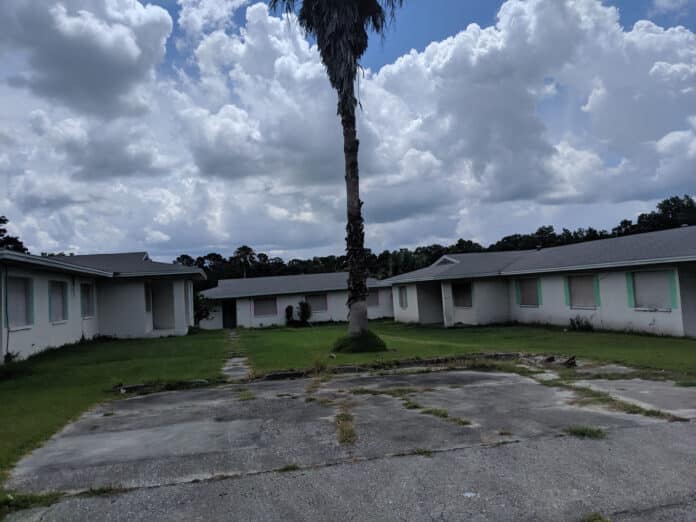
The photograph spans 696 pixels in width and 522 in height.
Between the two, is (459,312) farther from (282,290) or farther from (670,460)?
(670,460)

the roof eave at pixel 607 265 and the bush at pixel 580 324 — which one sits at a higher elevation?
the roof eave at pixel 607 265

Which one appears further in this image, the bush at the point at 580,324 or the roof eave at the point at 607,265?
the bush at the point at 580,324

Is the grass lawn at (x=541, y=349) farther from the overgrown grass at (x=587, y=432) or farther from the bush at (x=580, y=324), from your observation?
the overgrown grass at (x=587, y=432)

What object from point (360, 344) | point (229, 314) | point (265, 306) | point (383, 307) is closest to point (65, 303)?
point (360, 344)

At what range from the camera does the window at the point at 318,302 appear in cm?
3550

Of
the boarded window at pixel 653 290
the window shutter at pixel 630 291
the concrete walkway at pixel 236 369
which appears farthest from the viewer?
the window shutter at pixel 630 291

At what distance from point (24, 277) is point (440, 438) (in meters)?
13.7

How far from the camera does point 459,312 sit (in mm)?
27719

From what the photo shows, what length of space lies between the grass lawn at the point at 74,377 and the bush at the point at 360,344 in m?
3.26

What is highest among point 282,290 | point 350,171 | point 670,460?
point 350,171

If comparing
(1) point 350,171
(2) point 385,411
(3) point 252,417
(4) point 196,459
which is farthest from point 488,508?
(1) point 350,171

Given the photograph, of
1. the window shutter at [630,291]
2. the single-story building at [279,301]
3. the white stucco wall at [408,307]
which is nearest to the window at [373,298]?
the single-story building at [279,301]

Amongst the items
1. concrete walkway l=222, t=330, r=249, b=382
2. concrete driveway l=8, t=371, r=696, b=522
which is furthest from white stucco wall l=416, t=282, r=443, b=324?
concrete driveway l=8, t=371, r=696, b=522

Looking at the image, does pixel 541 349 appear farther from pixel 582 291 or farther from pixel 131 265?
pixel 131 265
